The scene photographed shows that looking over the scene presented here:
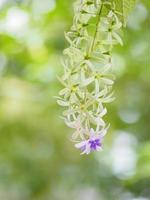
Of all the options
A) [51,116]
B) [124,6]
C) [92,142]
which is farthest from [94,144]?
[51,116]

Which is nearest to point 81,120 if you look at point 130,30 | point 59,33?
point 130,30

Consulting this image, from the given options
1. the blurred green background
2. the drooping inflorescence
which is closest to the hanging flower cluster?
the drooping inflorescence

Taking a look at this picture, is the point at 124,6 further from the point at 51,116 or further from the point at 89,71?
the point at 51,116

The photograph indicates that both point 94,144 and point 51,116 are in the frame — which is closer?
point 94,144

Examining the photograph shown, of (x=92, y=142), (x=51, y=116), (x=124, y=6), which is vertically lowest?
(x=92, y=142)

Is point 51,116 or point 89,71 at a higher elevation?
point 51,116

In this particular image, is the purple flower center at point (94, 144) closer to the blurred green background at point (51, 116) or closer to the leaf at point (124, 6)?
the leaf at point (124, 6)

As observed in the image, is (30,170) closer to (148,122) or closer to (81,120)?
(148,122)

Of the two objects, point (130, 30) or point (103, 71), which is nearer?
point (103, 71)
